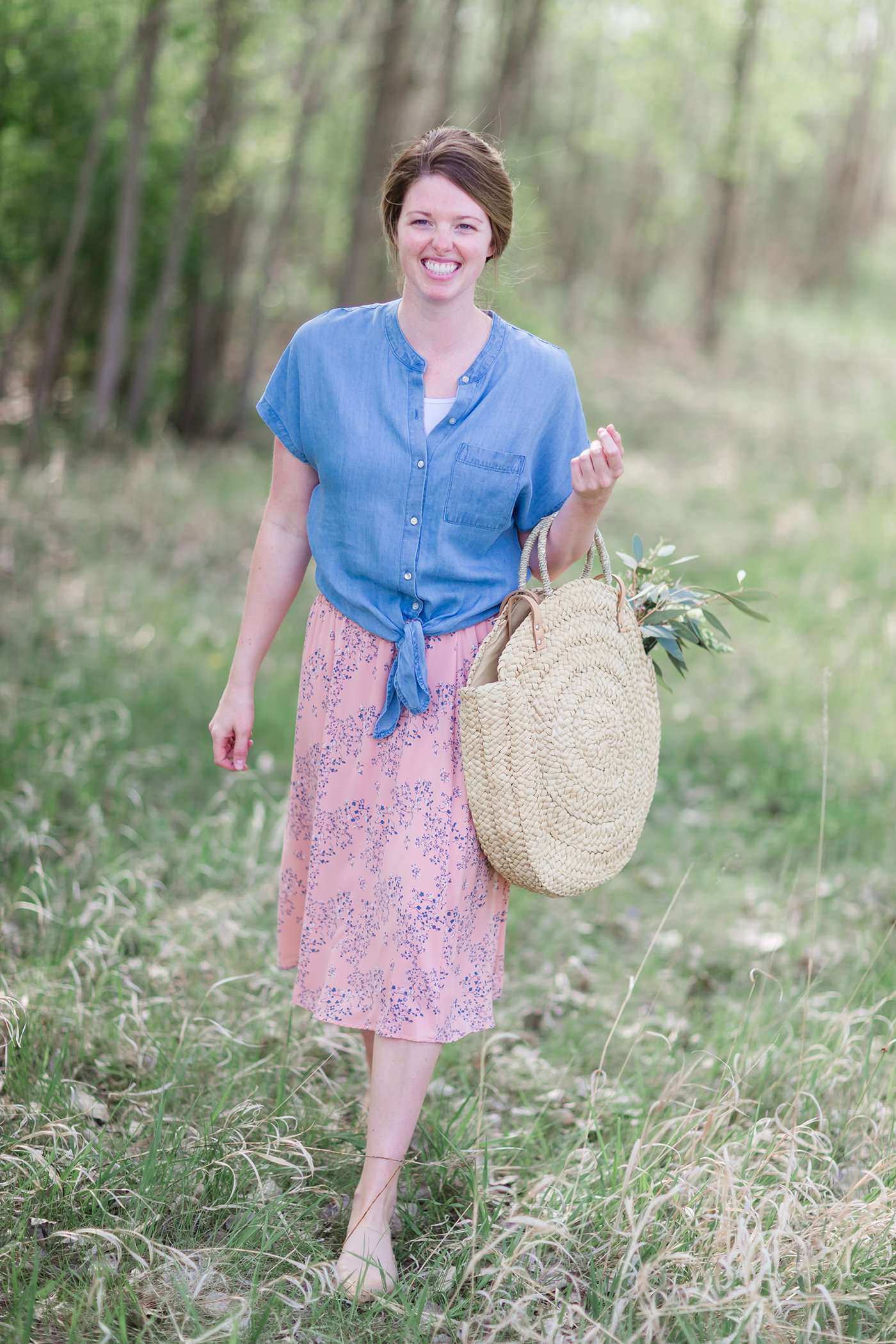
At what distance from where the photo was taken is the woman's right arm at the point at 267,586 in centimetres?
282

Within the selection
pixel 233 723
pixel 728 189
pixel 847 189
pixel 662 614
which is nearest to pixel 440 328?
pixel 662 614

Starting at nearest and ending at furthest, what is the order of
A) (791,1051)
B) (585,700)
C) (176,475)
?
1. (585,700)
2. (791,1051)
3. (176,475)

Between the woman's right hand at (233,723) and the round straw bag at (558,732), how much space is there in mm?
572

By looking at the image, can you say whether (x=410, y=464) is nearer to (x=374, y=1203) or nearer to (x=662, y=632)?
(x=662, y=632)

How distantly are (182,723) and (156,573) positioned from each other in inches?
93.6

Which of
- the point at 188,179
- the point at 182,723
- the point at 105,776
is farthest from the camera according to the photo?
the point at 188,179

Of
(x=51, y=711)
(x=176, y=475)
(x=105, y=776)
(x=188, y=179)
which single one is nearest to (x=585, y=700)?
(x=105, y=776)

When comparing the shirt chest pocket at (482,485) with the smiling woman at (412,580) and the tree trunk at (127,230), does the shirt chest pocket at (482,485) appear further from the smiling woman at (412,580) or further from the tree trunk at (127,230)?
the tree trunk at (127,230)

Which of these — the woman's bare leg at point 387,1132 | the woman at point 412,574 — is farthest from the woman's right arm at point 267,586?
the woman's bare leg at point 387,1132

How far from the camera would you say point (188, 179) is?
1077 cm

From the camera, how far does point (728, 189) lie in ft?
63.8

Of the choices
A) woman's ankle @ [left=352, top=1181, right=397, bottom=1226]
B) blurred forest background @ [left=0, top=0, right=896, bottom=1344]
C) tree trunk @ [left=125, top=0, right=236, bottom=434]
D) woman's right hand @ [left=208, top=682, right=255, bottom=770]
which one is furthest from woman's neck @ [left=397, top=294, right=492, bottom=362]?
tree trunk @ [left=125, top=0, right=236, bottom=434]

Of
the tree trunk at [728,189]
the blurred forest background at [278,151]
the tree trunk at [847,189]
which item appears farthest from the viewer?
the tree trunk at [847,189]

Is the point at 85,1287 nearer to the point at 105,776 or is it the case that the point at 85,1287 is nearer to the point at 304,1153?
the point at 304,1153
